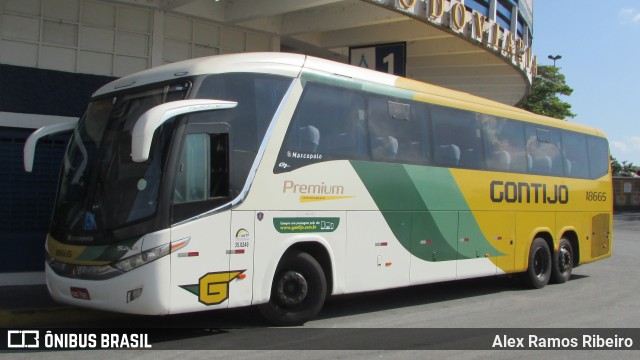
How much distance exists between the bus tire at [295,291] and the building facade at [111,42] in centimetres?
514

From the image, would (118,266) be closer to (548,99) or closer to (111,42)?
(111,42)

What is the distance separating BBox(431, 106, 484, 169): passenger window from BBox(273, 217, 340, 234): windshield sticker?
2582 millimetres

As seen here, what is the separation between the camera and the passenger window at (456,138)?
1029 centimetres

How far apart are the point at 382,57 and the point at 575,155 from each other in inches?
199

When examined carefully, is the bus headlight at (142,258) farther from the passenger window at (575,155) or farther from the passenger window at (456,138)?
the passenger window at (575,155)

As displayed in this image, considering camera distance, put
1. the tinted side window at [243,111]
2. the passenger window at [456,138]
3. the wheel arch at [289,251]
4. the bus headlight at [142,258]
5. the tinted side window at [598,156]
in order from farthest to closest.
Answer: the tinted side window at [598,156], the passenger window at [456,138], the wheel arch at [289,251], the tinted side window at [243,111], the bus headlight at [142,258]

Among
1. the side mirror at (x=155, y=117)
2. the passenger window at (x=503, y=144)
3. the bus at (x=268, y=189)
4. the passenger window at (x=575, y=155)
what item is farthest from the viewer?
the passenger window at (x=575, y=155)

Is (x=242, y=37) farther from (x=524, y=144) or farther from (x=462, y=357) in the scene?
(x=462, y=357)

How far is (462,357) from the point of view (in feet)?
22.3

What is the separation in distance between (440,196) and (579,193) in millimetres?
5194

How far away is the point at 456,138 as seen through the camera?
1066 centimetres

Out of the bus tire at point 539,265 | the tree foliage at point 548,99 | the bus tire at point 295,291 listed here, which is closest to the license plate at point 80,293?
the bus tire at point 295,291

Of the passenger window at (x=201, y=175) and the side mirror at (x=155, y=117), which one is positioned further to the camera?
the passenger window at (x=201, y=175)

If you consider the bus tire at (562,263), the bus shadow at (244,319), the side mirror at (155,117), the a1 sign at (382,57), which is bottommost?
the bus shadow at (244,319)
